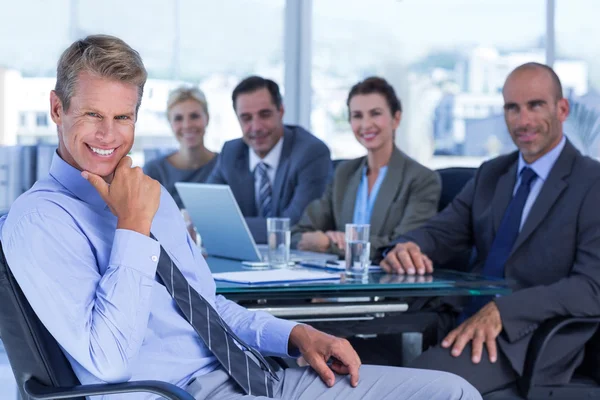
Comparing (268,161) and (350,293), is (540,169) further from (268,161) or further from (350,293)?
(268,161)

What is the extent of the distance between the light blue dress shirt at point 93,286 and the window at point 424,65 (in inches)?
216

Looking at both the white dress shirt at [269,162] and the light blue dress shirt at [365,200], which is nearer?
the light blue dress shirt at [365,200]

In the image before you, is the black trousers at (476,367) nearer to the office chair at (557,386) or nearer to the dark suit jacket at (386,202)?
the office chair at (557,386)

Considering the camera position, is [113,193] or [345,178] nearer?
[113,193]

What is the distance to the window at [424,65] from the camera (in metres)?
7.16

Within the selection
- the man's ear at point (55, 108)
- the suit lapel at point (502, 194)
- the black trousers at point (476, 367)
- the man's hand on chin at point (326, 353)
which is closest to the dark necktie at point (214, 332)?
the man's hand on chin at point (326, 353)

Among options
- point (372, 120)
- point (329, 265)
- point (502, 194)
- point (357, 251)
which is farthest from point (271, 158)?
point (357, 251)

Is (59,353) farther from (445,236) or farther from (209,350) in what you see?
(445,236)

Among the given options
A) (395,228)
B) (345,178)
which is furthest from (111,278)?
(345,178)

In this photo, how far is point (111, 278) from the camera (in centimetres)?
167

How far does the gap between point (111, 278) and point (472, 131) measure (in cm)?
590

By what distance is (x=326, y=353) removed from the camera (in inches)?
79.7

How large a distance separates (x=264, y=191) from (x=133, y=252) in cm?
287

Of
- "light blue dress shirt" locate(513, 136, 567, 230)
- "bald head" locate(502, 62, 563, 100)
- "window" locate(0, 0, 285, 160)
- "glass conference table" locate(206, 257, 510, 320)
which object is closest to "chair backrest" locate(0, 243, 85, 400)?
"glass conference table" locate(206, 257, 510, 320)
